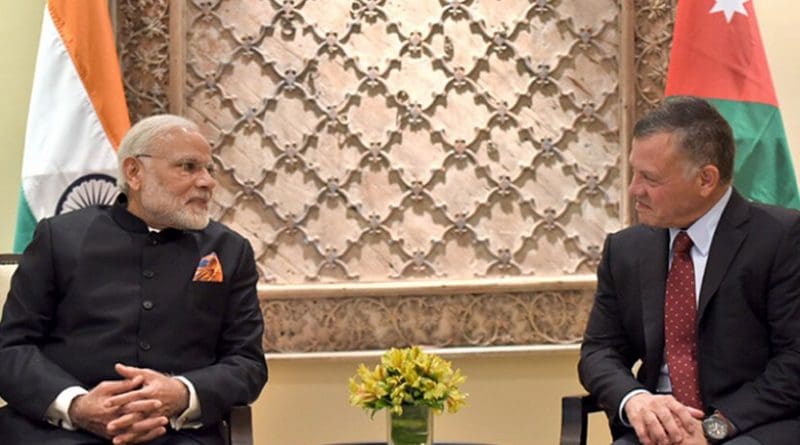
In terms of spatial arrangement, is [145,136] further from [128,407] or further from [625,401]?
[625,401]

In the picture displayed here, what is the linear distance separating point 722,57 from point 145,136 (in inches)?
82.8

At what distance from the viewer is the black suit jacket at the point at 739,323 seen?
2.88 metres

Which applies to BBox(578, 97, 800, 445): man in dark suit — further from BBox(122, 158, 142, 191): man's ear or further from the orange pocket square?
BBox(122, 158, 142, 191): man's ear

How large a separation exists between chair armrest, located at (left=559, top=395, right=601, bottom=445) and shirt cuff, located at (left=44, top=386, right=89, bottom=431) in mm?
1373

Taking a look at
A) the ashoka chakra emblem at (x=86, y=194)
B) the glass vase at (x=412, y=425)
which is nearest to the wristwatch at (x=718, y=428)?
the glass vase at (x=412, y=425)

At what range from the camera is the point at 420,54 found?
4.21m

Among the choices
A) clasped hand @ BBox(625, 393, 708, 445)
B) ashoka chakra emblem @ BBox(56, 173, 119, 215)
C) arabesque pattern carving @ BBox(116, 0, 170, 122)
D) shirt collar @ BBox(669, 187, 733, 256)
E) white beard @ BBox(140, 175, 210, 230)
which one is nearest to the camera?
clasped hand @ BBox(625, 393, 708, 445)

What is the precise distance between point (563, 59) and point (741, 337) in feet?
5.37

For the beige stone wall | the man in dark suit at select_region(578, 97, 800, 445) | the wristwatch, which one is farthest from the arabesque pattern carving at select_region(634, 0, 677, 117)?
the beige stone wall

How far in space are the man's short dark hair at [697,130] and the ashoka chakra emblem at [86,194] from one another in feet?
6.41

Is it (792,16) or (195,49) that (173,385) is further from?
(792,16)

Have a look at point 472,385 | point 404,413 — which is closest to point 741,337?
point 404,413

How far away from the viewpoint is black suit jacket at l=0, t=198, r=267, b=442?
3127 millimetres

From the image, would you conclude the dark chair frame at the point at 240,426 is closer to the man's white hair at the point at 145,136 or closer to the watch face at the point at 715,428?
the man's white hair at the point at 145,136
